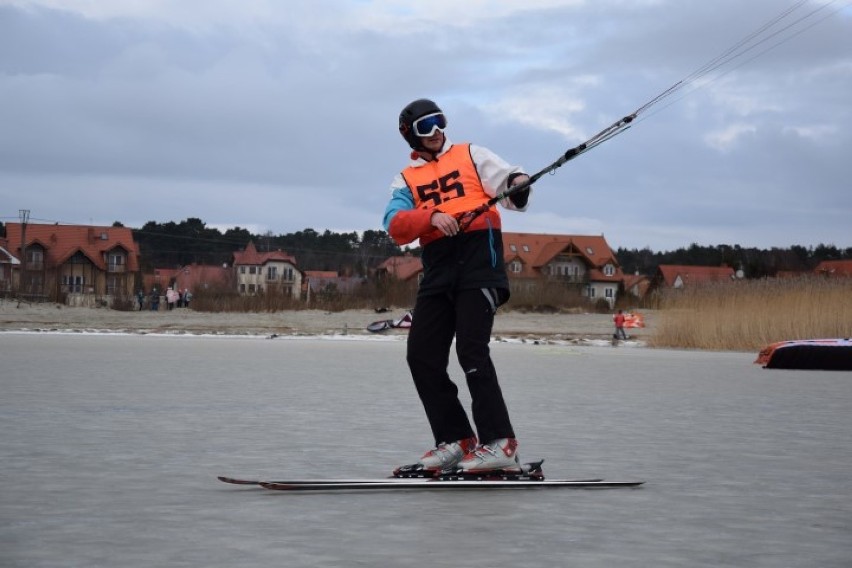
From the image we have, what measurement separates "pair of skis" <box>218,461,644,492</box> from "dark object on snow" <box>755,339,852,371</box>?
12.9 m

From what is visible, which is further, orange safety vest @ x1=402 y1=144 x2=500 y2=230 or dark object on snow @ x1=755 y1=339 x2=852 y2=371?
dark object on snow @ x1=755 y1=339 x2=852 y2=371

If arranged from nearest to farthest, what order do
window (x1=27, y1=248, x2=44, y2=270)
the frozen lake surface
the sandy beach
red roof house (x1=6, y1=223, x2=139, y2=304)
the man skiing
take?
the frozen lake surface
the man skiing
the sandy beach
red roof house (x1=6, y1=223, x2=139, y2=304)
window (x1=27, y1=248, x2=44, y2=270)

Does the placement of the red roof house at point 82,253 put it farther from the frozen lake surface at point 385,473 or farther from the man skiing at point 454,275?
the man skiing at point 454,275

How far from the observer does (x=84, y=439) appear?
6.92 m

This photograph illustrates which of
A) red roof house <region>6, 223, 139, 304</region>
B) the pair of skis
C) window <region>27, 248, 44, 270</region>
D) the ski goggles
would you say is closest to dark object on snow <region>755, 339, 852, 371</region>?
the ski goggles

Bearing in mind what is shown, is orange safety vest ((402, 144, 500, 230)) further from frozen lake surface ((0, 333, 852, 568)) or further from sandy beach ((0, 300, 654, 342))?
sandy beach ((0, 300, 654, 342))

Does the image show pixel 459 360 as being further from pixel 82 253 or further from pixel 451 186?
pixel 82 253

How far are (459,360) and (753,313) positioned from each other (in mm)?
19727

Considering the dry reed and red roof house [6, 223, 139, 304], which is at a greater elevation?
red roof house [6, 223, 139, 304]

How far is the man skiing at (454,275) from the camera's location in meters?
5.70

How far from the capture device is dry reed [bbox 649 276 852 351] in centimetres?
2292

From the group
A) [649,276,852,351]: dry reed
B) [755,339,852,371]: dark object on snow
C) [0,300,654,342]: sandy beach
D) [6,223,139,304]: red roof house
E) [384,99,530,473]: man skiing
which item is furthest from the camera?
[6,223,139,304]: red roof house

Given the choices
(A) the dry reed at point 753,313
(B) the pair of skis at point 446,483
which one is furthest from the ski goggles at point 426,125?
(A) the dry reed at point 753,313

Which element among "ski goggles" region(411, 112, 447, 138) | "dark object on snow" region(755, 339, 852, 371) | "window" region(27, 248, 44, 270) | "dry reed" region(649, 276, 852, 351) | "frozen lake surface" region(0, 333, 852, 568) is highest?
"window" region(27, 248, 44, 270)
